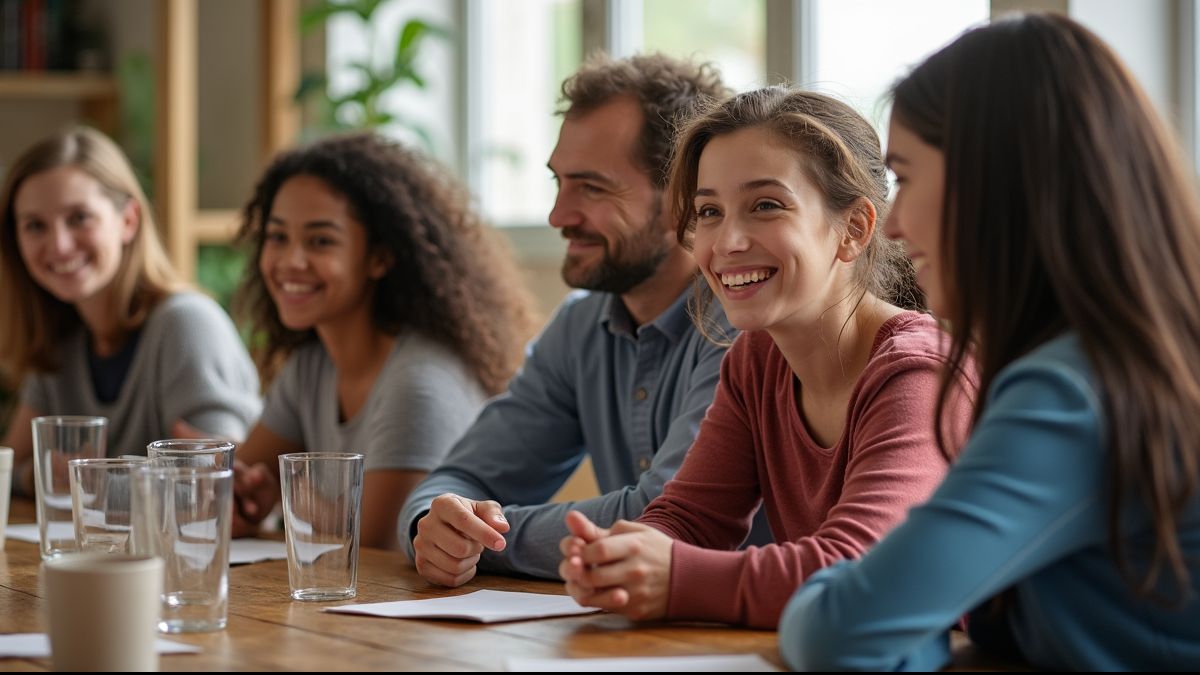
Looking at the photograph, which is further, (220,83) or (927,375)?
(220,83)

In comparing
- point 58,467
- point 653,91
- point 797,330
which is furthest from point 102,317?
point 797,330

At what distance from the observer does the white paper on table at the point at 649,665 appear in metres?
1.11

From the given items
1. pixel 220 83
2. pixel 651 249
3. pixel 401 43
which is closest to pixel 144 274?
pixel 401 43

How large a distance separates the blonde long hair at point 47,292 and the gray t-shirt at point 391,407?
51 cm

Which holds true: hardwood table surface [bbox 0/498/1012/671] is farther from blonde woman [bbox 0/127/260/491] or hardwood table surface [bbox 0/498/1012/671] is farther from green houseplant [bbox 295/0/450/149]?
green houseplant [bbox 295/0/450/149]

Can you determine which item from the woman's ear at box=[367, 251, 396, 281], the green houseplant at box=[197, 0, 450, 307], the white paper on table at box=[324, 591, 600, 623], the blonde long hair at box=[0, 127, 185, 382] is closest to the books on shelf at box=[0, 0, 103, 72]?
the green houseplant at box=[197, 0, 450, 307]

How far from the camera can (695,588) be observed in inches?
50.1

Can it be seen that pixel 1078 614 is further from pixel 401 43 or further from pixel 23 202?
pixel 401 43

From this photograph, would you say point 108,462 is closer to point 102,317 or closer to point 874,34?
point 102,317

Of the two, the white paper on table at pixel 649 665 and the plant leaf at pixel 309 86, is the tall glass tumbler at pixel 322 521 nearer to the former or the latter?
the white paper on table at pixel 649 665

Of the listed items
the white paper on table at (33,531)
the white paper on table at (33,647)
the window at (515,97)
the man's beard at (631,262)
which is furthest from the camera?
the window at (515,97)

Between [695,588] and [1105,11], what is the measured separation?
1.40 m

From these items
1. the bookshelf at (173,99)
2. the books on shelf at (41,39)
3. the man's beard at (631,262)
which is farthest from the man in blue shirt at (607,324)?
the books on shelf at (41,39)

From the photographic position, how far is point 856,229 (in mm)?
1578
